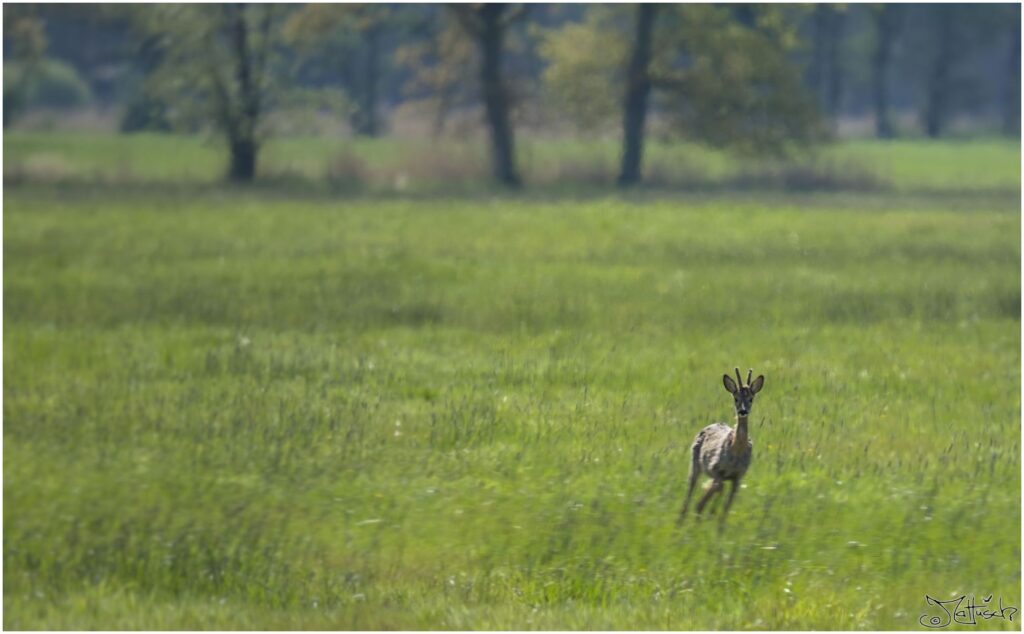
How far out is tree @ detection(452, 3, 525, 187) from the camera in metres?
45.0

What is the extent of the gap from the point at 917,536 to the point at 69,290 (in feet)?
46.1

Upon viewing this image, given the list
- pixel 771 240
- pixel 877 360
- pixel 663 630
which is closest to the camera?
pixel 663 630

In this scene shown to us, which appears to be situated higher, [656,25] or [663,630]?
[656,25]

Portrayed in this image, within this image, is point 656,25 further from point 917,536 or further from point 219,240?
point 917,536

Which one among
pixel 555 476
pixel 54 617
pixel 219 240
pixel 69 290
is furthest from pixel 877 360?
pixel 219 240

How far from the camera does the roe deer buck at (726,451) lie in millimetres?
8539

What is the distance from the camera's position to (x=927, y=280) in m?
22.3

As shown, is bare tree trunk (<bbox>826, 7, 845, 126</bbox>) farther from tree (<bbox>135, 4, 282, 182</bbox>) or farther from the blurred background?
tree (<bbox>135, 4, 282, 182</bbox>)

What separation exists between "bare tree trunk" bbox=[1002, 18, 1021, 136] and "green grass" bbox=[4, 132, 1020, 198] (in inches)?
1217

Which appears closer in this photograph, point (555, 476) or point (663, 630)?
point (663, 630)

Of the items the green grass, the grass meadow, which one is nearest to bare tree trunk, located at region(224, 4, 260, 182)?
the green grass

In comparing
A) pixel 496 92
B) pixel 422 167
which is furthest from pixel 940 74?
pixel 422 167

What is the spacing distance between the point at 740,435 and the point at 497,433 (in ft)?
12.8

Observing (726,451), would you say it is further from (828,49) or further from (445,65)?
(828,49)
